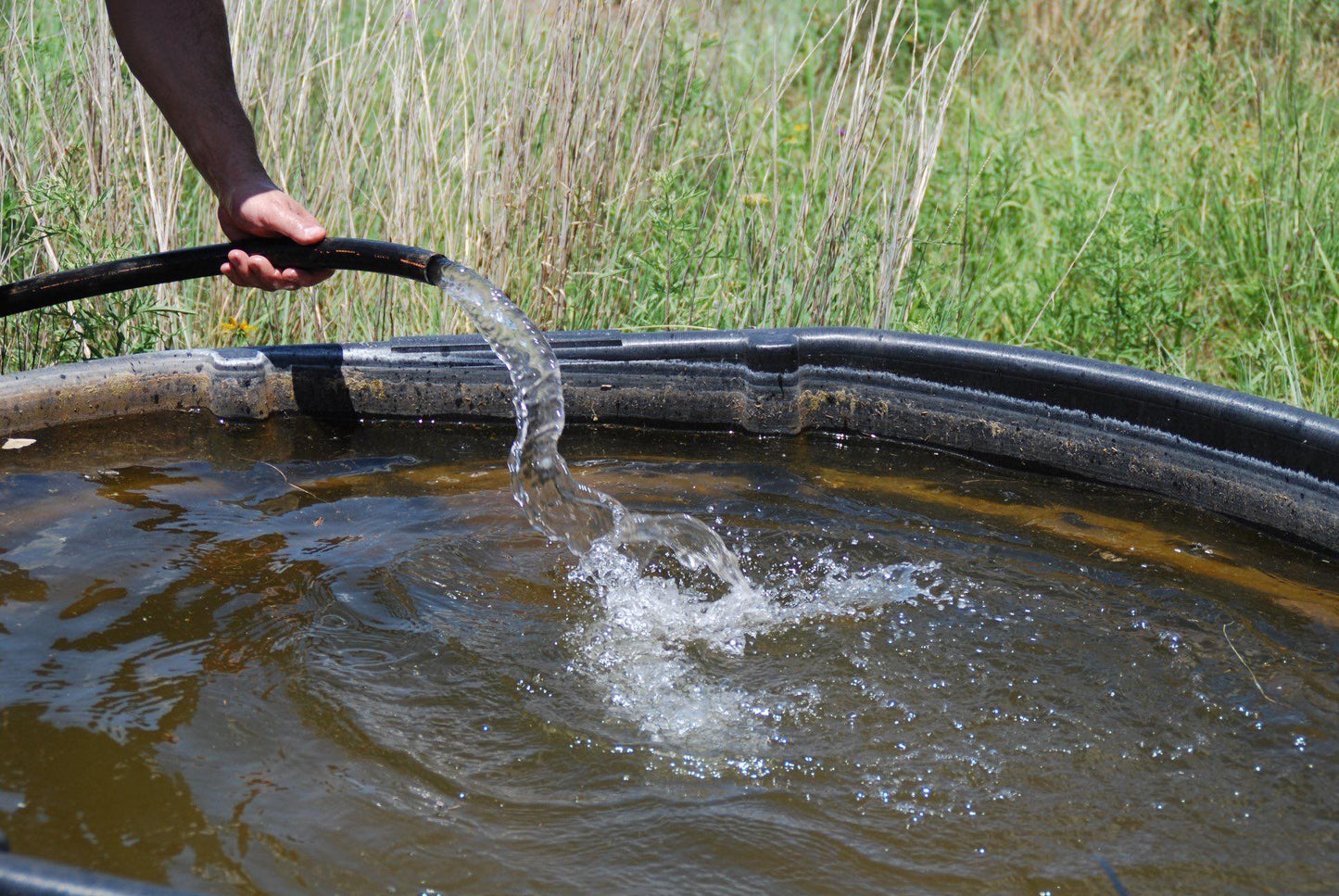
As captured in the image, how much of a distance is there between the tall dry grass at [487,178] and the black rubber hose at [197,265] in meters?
0.74

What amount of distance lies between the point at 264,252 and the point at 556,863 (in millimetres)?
1327

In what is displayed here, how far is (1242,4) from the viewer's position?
5.61 metres

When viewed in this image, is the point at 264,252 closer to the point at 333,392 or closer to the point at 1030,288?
the point at 333,392

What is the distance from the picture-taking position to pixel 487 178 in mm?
3363

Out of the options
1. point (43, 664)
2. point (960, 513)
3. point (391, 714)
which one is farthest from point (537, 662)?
point (960, 513)

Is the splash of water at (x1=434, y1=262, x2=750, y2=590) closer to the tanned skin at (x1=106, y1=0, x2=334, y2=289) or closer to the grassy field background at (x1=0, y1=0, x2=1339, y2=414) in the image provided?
the tanned skin at (x1=106, y1=0, x2=334, y2=289)

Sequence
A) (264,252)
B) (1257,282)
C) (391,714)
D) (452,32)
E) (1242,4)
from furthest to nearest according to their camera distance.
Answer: (1242,4)
(1257,282)
(452,32)
(264,252)
(391,714)

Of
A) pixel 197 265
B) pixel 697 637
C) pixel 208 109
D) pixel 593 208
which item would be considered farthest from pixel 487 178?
pixel 697 637

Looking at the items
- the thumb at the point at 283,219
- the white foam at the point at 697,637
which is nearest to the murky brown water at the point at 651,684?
the white foam at the point at 697,637

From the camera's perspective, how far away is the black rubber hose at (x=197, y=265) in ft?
Result: 7.25

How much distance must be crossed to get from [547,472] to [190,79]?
96 centimetres

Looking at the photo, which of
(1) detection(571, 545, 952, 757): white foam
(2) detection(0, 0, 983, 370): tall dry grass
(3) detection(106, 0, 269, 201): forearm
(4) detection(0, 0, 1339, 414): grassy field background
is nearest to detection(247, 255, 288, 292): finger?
(3) detection(106, 0, 269, 201): forearm

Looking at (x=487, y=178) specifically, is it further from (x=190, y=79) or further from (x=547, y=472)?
(x=547, y=472)

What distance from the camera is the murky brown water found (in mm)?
1398
